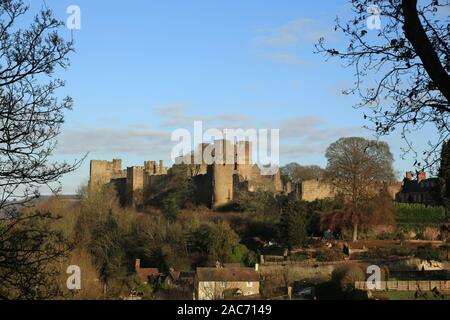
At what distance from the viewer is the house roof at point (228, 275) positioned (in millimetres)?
26906

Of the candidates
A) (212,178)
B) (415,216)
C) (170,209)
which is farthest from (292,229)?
(212,178)

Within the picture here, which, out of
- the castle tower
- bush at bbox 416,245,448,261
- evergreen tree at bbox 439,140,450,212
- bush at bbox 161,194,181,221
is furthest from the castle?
evergreen tree at bbox 439,140,450,212

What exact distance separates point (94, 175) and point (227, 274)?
3506 cm

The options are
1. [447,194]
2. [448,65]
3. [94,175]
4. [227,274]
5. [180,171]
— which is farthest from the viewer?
[94,175]

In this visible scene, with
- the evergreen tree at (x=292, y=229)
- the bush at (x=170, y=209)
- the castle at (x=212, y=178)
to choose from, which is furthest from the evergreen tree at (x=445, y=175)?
the castle at (x=212, y=178)

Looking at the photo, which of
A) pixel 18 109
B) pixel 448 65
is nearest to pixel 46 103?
pixel 18 109

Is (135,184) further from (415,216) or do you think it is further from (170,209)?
(415,216)

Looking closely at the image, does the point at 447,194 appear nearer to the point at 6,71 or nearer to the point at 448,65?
the point at 448,65

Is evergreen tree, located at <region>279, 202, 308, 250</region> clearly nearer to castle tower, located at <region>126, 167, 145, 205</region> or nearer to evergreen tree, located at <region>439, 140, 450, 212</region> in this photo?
castle tower, located at <region>126, 167, 145, 205</region>

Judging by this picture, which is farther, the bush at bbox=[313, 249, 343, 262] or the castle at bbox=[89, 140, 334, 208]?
the castle at bbox=[89, 140, 334, 208]

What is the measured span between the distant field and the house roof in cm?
1511

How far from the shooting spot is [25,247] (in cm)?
664

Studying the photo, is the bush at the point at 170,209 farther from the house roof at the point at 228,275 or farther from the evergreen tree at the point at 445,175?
the evergreen tree at the point at 445,175

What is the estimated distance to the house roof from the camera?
2691cm
